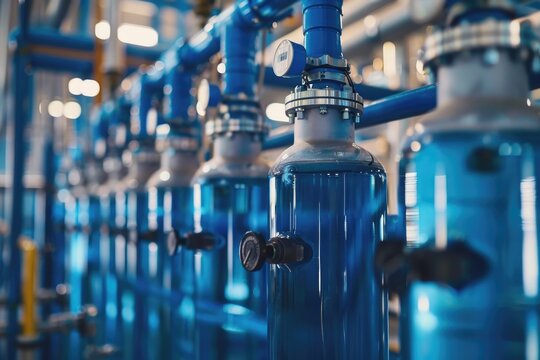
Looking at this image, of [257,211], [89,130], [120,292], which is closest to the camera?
[257,211]

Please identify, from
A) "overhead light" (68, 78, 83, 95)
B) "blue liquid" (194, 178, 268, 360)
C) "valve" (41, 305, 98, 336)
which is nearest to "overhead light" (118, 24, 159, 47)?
"overhead light" (68, 78, 83, 95)

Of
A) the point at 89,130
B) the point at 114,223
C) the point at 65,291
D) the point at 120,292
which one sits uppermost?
the point at 89,130

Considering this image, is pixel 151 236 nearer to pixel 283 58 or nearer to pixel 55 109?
pixel 283 58

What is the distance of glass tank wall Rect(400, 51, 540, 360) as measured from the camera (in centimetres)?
38

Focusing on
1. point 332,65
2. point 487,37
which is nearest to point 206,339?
point 332,65

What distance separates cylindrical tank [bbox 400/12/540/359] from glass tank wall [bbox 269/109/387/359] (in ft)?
0.57

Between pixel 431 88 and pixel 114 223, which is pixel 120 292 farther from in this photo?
pixel 431 88

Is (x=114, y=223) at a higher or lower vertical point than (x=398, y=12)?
lower

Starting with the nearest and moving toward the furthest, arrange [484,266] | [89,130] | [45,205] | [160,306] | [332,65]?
[484,266] < [332,65] < [160,306] < [89,130] < [45,205]

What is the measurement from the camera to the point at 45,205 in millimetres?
2338

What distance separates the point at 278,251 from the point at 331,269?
2.6 inches

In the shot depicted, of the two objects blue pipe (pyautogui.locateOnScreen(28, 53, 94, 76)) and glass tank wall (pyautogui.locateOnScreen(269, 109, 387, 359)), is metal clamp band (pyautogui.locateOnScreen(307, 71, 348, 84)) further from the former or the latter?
blue pipe (pyautogui.locateOnScreen(28, 53, 94, 76))

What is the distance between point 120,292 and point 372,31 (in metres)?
1.20

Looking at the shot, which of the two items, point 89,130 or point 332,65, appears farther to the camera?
point 89,130
